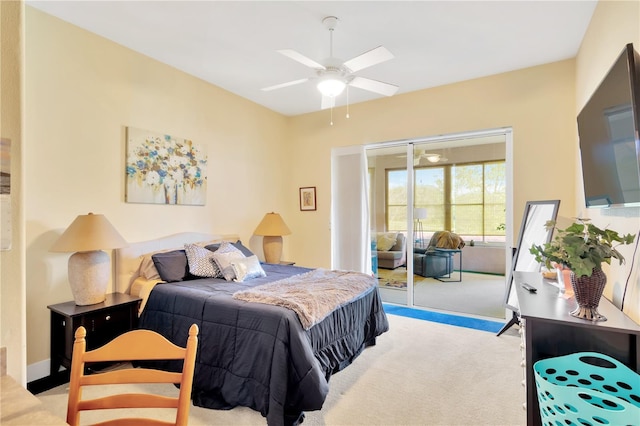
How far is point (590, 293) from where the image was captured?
1.48m

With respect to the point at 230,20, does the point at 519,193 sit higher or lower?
lower

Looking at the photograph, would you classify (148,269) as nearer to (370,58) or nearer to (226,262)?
(226,262)

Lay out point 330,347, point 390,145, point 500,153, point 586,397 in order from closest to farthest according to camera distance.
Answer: point 586,397, point 330,347, point 500,153, point 390,145

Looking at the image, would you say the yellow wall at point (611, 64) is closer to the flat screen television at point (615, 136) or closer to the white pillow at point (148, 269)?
the flat screen television at point (615, 136)

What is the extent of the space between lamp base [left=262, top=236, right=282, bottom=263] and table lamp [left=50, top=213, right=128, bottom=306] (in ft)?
6.60

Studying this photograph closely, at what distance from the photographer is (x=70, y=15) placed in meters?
2.59

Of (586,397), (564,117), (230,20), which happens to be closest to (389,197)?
(564,117)

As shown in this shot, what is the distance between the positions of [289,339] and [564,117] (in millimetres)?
3552

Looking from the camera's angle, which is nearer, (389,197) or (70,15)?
(70,15)

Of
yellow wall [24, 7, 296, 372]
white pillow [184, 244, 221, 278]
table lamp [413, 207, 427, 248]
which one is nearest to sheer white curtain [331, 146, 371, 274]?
table lamp [413, 207, 427, 248]

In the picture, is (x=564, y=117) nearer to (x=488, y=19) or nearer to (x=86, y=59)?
(x=488, y=19)

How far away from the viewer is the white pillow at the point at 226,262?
120 inches

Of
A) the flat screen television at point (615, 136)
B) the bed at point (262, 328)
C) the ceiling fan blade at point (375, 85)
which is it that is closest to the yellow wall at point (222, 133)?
the flat screen television at point (615, 136)

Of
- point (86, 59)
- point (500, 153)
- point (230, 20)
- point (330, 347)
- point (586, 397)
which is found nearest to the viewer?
point (586, 397)
